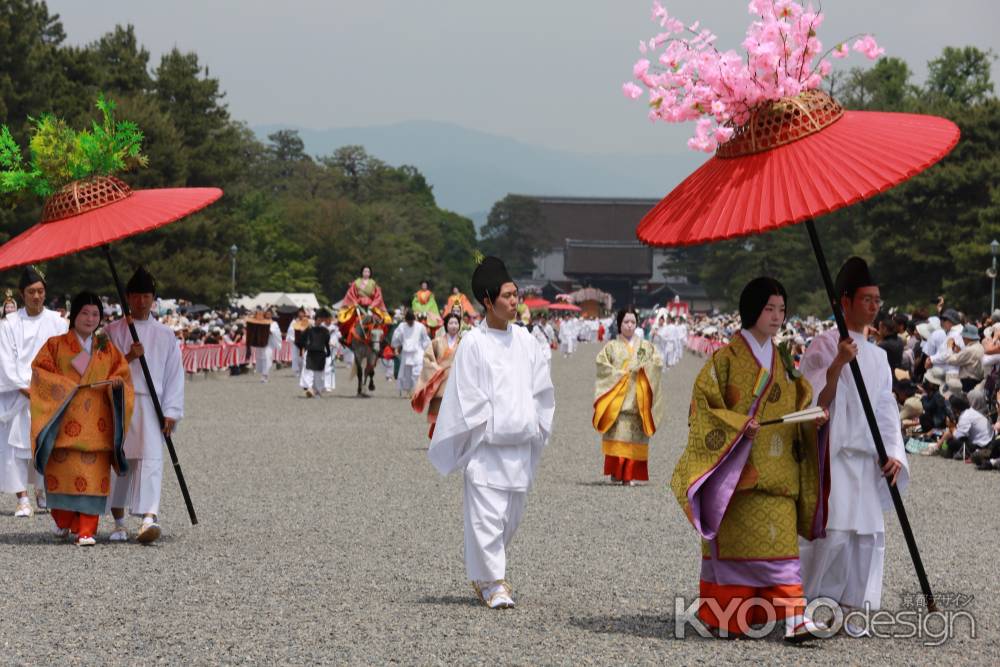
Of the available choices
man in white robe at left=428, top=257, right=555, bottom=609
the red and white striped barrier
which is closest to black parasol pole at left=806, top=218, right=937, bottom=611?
man in white robe at left=428, top=257, right=555, bottom=609

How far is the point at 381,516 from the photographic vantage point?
11156mm

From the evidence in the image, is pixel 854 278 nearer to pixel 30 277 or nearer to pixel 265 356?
pixel 30 277

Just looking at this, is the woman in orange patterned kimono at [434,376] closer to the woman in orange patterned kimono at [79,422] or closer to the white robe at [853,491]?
the woman in orange patterned kimono at [79,422]

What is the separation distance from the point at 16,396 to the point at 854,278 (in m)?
7.02

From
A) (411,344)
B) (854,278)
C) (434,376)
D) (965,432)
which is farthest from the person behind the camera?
(411,344)

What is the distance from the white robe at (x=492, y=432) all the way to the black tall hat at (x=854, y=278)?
1544 millimetres

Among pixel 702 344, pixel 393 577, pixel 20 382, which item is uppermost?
pixel 702 344

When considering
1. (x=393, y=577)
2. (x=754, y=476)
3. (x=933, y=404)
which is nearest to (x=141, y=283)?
(x=393, y=577)

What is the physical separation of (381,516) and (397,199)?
96.2 m

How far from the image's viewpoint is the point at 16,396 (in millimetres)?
11430

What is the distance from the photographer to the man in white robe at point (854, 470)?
672cm

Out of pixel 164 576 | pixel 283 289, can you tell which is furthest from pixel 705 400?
pixel 283 289

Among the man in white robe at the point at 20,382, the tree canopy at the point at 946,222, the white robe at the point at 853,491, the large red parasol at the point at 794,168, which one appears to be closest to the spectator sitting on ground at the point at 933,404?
the man in white robe at the point at 20,382

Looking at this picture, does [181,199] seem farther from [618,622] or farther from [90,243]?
[618,622]
